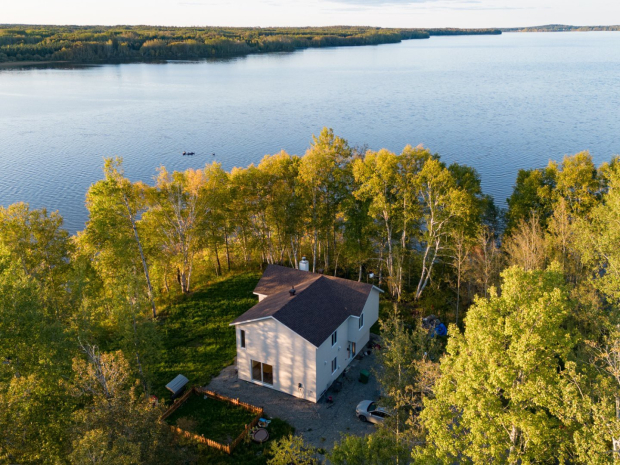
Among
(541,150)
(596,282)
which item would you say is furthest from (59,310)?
(541,150)

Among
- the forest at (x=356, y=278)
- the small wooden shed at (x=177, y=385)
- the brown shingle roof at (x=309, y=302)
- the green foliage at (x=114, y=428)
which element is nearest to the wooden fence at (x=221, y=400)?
the small wooden shed at (x=177, y=385)

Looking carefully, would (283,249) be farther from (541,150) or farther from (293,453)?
(541,150)

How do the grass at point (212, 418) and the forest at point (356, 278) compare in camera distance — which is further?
the grass at point (212, 418)

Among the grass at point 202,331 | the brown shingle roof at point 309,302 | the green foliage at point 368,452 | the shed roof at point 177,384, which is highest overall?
the green foliage at point 368,452

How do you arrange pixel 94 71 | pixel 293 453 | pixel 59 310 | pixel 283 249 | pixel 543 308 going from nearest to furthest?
pixel 543 308 → pixel 293 453 → pixel 59 310 → pixel 283 249 → pixel 94 71

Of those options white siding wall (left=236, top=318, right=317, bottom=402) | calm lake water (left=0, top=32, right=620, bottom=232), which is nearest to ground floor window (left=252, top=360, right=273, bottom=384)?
white siding wall (left=236, top=318, right=317, bottom=402)

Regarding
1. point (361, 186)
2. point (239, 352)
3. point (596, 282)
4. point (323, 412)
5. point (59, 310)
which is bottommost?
point (323, 412)

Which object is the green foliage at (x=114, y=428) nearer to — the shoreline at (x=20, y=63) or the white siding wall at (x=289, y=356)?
the white siding wall at (x=289, y=356)
